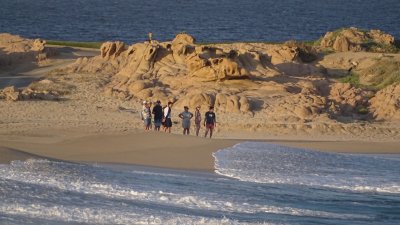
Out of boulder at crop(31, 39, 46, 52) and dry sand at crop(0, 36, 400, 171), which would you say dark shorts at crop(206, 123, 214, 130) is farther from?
boulder at crop(31, 39, 46, 52)

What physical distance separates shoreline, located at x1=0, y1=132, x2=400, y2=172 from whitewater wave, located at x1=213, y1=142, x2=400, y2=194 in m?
0.45

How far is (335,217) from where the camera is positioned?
14.8 meters

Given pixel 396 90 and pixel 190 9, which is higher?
pixel 190 9

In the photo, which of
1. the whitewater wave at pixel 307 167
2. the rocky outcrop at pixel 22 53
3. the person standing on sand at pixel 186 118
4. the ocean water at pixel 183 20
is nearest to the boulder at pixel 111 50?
the rocky outcrop at pixel 22 53

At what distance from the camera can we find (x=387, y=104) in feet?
91.7

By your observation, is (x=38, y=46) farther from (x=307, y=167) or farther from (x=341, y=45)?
(x=307, y=167)

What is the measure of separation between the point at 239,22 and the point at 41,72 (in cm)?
5186

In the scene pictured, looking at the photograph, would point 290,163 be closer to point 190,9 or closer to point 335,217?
point 335,217

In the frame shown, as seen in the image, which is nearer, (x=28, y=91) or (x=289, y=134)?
(x=289, y=134)

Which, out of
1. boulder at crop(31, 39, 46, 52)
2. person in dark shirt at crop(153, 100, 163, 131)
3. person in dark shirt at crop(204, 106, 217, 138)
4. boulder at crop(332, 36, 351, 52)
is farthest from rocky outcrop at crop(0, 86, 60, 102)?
boulder at crop(332, 36, 351, 52)

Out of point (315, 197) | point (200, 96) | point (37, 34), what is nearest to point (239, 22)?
point (37, 34)

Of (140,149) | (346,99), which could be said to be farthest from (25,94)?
(346,99)

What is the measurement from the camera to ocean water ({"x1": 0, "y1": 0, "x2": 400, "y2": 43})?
68438 millimetres

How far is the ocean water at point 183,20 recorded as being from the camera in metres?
68.4
